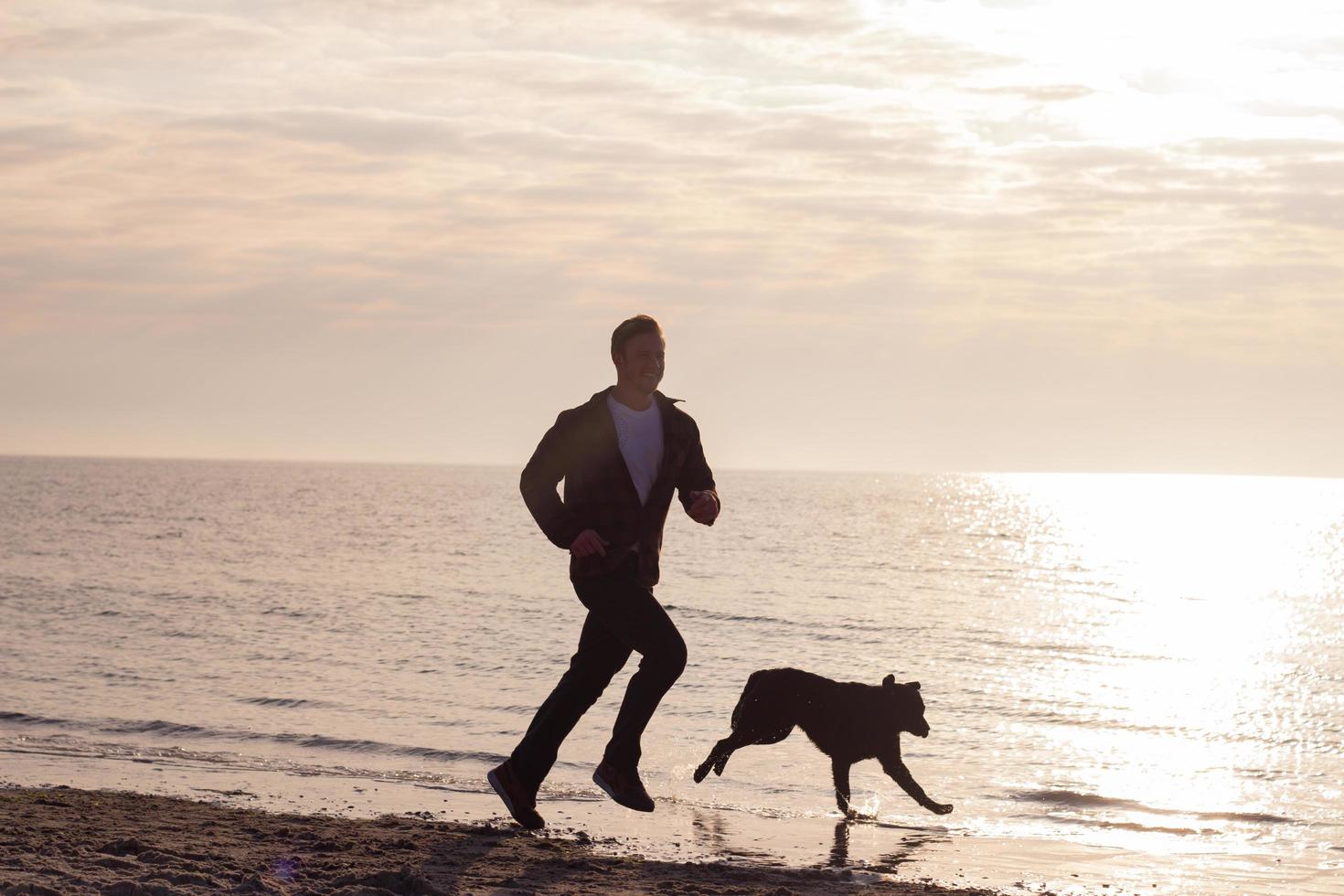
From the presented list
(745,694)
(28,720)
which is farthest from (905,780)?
(28,720)

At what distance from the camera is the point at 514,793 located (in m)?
6.64

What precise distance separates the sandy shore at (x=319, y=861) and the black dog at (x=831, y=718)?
1437 millimetres

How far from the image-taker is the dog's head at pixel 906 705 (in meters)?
8.15

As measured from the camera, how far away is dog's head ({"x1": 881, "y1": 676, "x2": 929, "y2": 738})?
8.15 metres

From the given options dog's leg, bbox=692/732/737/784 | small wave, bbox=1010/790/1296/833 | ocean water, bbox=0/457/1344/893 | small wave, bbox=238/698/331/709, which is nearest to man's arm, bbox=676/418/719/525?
ocean water, bbox=0/457/1344/893

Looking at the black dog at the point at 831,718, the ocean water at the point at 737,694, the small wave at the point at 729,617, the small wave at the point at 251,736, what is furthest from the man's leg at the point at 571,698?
the small wave at the point at 729,617

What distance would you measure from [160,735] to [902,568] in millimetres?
33469

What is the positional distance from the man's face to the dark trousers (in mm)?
803

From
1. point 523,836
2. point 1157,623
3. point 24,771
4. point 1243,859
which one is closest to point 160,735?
point 24,771

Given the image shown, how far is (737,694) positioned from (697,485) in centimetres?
919

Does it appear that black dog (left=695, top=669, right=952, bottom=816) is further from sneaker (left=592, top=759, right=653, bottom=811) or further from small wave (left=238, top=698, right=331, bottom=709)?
small wave (left=238, top=698, right=331, bottom=709)

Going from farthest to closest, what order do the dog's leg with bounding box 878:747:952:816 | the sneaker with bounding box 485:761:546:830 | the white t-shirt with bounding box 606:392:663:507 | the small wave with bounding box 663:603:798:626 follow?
the small wave with bounding box 663:603:798:626 → the dog's leg with bounding box 878:747:952:816 → the sneaker with bounding box 485:761:546:830 → the white t-shirt with bounding box 606:392:663:507

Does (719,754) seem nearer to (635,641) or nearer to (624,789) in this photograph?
(624,789)

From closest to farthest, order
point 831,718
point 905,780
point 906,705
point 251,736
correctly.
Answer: point 905,780, point 831,718, point 906,705, point 251,736
